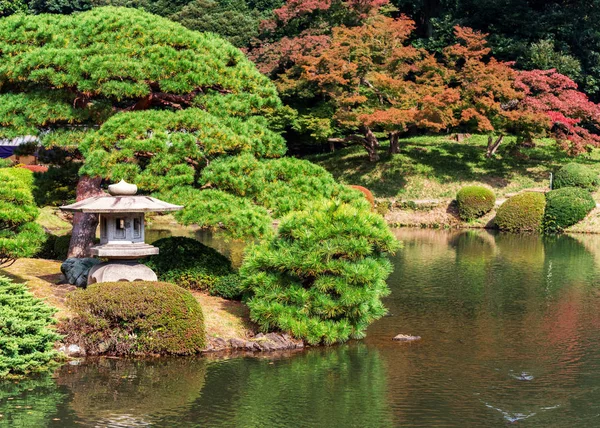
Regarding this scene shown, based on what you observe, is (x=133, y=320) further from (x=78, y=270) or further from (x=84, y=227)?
(x=84, y=227)

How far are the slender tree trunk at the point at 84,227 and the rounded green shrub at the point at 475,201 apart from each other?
70.8ft

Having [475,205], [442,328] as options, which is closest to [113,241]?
[442,328]

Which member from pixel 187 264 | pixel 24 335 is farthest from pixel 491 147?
pixel 24 335

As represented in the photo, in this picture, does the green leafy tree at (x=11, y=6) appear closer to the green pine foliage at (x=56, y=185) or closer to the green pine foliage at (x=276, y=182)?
the green pine foliage at (x=56, y=185)

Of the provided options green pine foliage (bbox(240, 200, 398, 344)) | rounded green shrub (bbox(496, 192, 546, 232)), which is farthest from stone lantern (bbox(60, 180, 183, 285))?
rounded green shrub (bbox(496, 192, 546, 232))

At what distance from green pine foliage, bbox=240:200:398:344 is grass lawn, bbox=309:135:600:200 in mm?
25091

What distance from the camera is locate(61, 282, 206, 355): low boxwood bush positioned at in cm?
1507

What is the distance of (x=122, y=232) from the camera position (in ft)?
56.5

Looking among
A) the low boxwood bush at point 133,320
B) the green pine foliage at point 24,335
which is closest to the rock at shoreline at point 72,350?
the low boxwood bush at point 133,320

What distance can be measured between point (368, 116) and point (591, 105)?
10.5 m

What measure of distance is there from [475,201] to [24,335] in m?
28.1

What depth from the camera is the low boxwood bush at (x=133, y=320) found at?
1507 centimetres

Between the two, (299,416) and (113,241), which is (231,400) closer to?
(299,416)

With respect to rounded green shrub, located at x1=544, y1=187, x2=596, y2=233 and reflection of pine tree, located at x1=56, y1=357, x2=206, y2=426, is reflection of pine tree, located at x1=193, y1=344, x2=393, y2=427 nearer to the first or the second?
reflection of pine tree, located at x1=56, y1=357, x2=206, y2=426
